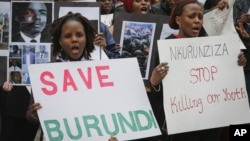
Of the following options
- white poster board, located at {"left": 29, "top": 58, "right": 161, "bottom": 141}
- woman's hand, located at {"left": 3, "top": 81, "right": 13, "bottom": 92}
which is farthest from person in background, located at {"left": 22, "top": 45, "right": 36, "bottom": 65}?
white poster board, located at {"left": 29, "top": 58, "right": 161, "bottom": 141}

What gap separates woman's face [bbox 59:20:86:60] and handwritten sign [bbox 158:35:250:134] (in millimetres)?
552

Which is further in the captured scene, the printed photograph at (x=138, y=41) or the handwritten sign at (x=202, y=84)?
the printed photograph at (x=138, y=41)

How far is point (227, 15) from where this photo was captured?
4.35 m

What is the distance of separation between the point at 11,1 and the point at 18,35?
0.28m

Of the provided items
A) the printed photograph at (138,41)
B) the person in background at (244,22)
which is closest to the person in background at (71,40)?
the printed photograph at (138,41)

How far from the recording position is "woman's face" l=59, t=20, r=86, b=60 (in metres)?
3.37

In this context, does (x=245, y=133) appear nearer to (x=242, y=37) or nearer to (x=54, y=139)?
(x=54, y=139)

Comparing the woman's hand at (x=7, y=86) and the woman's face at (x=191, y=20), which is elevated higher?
the woman's face at (x=191, y=20)

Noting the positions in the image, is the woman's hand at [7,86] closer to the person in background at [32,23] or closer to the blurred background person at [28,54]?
the blurred background person at [28,54]

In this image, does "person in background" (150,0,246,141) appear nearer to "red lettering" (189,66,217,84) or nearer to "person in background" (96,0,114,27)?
"red lettering" (189,66,217,84)

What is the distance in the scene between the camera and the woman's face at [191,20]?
3.77 metres

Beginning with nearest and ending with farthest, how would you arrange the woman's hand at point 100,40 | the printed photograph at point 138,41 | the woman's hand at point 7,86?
the woman's hand at point 100,40
the woman's hand at point 7,86
the printed photograph at point 138,41

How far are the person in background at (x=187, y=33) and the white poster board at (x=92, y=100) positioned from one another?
0.15 meters

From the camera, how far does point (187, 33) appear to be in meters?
3.80
